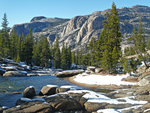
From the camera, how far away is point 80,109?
12258mm

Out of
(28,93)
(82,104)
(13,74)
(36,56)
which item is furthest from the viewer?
(36,56)

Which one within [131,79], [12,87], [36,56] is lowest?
[12,87]

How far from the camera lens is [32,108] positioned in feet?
35.3

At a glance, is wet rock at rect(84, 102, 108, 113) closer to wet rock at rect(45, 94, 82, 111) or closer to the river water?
wet rock at rect(45, 94, 82, 111)

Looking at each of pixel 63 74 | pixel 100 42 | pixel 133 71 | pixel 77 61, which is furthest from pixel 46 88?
pixel 77 61

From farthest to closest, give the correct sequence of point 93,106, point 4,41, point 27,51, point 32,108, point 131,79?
point 27,51 < point 4,41 < point 131,79 < point 93,106 < point 32,108

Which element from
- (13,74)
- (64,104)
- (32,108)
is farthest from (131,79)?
(13,74)

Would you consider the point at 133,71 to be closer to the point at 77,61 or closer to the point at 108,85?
the point at 108,85

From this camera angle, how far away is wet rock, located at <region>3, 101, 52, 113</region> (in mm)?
10394

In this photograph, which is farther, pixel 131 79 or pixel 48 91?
pixel 131 79

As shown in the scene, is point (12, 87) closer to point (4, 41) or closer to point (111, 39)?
point (111, 39)

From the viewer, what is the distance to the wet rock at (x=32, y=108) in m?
10.4

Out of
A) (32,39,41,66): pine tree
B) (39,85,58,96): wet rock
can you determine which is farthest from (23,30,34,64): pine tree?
(39,85,58,96): wet rock

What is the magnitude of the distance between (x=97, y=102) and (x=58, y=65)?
67.5 meters
